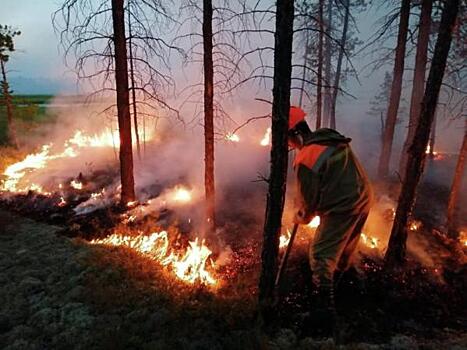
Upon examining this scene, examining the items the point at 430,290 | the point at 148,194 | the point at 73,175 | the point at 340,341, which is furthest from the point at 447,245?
the point at 73,175

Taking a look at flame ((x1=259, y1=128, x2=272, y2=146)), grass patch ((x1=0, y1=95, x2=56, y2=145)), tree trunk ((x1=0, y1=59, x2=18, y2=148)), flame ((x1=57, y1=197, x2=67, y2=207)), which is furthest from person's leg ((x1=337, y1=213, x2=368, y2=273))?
grass patch ((x1=0, y1=95, x2=56, y2=145))

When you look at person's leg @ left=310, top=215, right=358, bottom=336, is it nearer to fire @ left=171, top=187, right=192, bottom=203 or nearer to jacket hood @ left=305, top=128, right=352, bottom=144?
jacket hood @ left=305, top=128, right=352, bottom=144

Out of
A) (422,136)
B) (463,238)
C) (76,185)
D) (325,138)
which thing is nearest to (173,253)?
(325,138)

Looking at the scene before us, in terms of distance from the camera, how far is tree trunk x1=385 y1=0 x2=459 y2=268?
18.2 feet

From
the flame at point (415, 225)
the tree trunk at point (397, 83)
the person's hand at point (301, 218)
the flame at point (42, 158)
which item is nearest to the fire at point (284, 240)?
the person's hand at point (301, 218)

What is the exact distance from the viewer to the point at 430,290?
239 inches

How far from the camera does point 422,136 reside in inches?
235

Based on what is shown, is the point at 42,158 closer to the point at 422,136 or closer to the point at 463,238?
the point at 422,136

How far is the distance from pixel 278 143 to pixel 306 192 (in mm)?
722

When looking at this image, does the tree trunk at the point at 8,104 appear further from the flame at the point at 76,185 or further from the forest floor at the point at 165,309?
the forest floor at the point at 165,309

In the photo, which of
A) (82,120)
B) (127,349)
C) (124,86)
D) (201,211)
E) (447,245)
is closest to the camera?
(127,349)

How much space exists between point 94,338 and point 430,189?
14845 mm

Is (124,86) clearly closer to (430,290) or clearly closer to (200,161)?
(200,161)

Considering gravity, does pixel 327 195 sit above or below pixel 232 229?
above
